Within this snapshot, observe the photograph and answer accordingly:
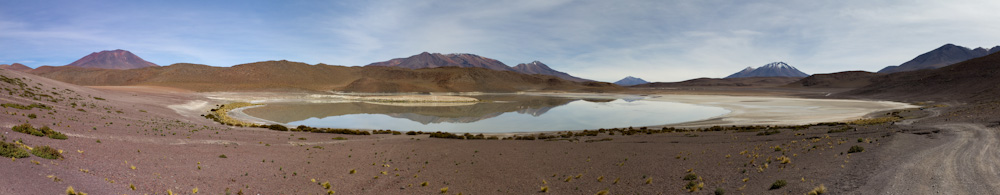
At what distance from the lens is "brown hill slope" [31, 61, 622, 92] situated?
138m

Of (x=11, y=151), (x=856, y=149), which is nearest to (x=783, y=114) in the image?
(x=856, y=149)

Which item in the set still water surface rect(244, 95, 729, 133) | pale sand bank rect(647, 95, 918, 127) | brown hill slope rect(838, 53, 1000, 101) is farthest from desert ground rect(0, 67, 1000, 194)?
brown hill slope rect(838, 53, 1000, 101)

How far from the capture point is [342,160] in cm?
1432

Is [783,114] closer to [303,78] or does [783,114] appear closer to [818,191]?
[818,191]

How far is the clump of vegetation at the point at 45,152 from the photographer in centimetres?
891

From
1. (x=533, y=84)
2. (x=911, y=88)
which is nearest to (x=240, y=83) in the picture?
(x=533, y=84)

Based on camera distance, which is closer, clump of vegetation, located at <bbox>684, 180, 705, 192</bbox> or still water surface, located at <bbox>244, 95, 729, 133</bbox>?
clump of vegetation, located at <bbox>684, 180, 705, 192</bbox>

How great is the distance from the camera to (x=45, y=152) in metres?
9.16

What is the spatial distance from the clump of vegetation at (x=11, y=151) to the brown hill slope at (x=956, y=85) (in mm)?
77984

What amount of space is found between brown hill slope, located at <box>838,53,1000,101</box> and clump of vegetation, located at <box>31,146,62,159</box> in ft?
255

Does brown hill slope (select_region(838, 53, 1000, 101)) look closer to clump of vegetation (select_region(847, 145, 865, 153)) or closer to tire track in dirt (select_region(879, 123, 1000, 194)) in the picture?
tire track in dirt (select_region(879, 123, 1000, 194))

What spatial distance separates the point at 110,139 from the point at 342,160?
26.3 ft

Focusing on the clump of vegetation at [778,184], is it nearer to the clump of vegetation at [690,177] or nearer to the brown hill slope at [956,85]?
the clump of vegetation at [690,177]

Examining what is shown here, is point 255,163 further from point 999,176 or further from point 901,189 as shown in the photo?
point 999,176
